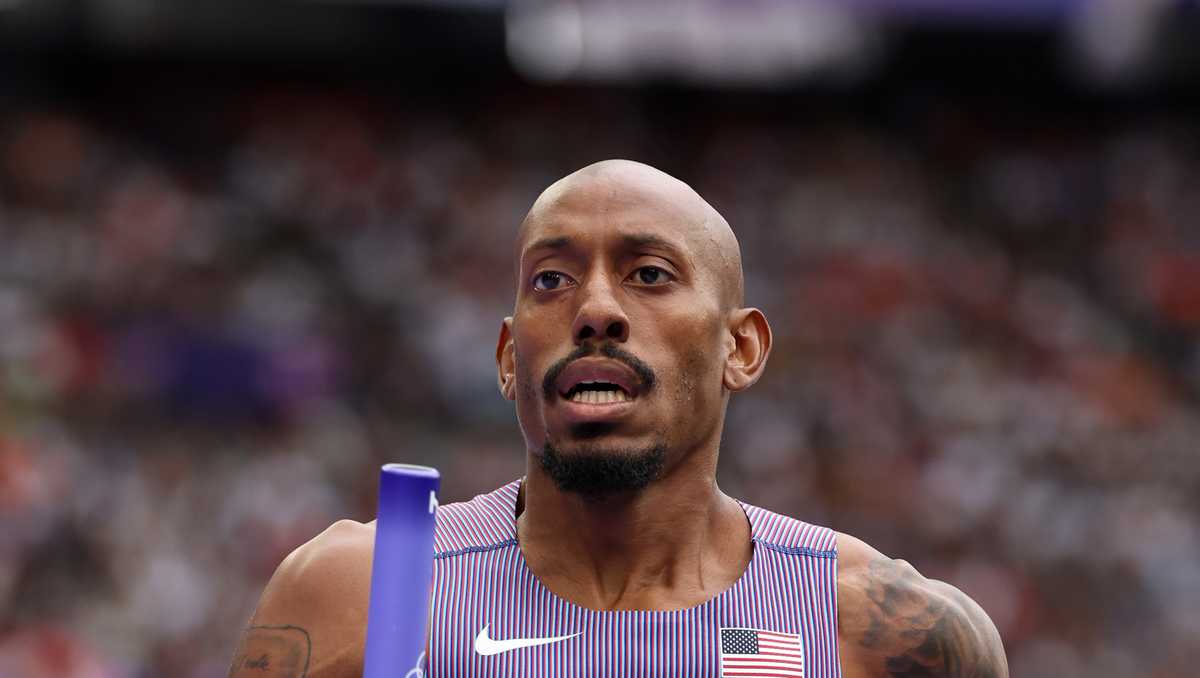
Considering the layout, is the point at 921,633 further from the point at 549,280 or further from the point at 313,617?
the point at 313,617

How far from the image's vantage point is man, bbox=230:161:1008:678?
3113 mm

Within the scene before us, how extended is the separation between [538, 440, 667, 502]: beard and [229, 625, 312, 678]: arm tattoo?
2.12ft

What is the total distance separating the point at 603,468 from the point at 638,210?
59 cm

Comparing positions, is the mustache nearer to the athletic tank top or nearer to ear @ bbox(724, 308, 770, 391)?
ear @ bbox(724, 308, 770, 391)

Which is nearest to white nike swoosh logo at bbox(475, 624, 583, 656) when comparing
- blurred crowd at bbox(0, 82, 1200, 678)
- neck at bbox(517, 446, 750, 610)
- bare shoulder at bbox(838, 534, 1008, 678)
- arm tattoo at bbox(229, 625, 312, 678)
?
neck at bbox(517, 446, 750, 610)

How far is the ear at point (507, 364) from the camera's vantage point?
3420 millimetres

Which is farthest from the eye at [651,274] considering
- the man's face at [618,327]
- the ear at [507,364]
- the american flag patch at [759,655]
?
the american flag patch at [759,655]

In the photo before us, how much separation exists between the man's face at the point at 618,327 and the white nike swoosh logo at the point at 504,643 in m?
0.38

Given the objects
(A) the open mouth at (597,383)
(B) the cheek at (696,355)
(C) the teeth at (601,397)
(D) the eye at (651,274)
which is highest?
(D) the eye at (651,274)

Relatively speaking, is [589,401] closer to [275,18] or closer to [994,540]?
[994,540]

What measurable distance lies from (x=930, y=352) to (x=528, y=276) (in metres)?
12.8

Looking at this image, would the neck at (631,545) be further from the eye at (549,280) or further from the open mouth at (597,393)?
the eye at (549,280)

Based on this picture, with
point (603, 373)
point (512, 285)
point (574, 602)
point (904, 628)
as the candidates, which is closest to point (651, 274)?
point (603, 373)

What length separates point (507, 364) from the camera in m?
3.49
